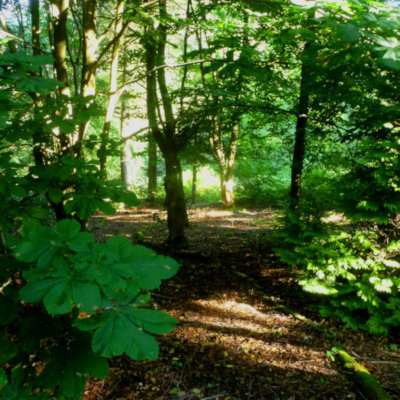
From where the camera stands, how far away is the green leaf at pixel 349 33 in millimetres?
1451

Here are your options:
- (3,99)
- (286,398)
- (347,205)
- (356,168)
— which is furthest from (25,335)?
(356,168)

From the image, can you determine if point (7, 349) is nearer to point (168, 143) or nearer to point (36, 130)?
point (36, 130)

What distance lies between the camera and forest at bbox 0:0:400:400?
110 centimetres

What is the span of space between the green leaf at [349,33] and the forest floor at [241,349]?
→ 3.12 m

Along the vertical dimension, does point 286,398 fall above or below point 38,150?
below

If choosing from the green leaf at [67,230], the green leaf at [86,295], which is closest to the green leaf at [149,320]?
the green leaf at [86,295]

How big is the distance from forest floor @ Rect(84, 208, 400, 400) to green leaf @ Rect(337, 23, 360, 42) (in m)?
3.12

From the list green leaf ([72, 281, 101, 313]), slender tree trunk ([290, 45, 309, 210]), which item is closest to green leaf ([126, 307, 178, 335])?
green leaf ([72, 281, 101, 313])

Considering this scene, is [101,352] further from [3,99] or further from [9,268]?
[3,99]

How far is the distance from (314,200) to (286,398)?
11.1 ft

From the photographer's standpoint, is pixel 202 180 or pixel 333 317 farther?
pixel 202 180

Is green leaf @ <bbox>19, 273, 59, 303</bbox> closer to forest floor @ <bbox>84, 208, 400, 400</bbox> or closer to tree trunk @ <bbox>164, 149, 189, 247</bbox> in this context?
forest floor @ <bbox>84, 208, 400, 400</bbox>

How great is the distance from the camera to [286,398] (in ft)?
9.25

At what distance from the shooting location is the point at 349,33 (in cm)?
147
